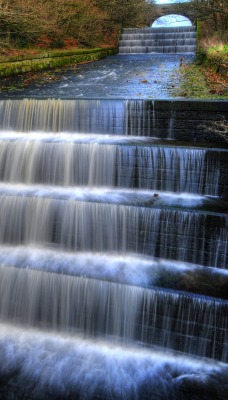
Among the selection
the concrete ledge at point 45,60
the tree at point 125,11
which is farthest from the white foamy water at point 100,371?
the tree at point 125,11

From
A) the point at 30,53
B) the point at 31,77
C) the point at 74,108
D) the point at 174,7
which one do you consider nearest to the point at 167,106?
the point at 74,108

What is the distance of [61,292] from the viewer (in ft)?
18.4

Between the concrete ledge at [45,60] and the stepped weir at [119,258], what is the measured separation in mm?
7827

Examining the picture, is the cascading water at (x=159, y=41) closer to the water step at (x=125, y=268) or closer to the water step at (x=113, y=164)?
the water step at (x=113, y=164)

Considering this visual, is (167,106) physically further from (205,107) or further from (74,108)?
(74,108)

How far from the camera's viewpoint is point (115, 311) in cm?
539

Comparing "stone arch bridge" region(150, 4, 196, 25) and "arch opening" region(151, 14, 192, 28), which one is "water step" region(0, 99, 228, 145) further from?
"arch opening" region(151, 14, 192, 28)

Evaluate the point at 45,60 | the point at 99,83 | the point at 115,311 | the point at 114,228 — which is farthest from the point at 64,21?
the point at 115,311

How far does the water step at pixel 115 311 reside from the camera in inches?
193

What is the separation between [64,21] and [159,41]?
6744 millimetres

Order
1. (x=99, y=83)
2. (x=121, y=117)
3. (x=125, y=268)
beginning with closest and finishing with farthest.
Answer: (x=125, y=268) → (x=121, y=117) → (x=99, y=83)

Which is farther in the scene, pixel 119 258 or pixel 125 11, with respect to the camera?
pixel 125 11

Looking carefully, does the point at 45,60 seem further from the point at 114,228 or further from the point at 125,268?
the point at 125,268

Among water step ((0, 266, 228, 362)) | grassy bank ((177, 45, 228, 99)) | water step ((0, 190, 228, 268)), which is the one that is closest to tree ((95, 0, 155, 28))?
grassy bank ((177, 45, 228, 99))
